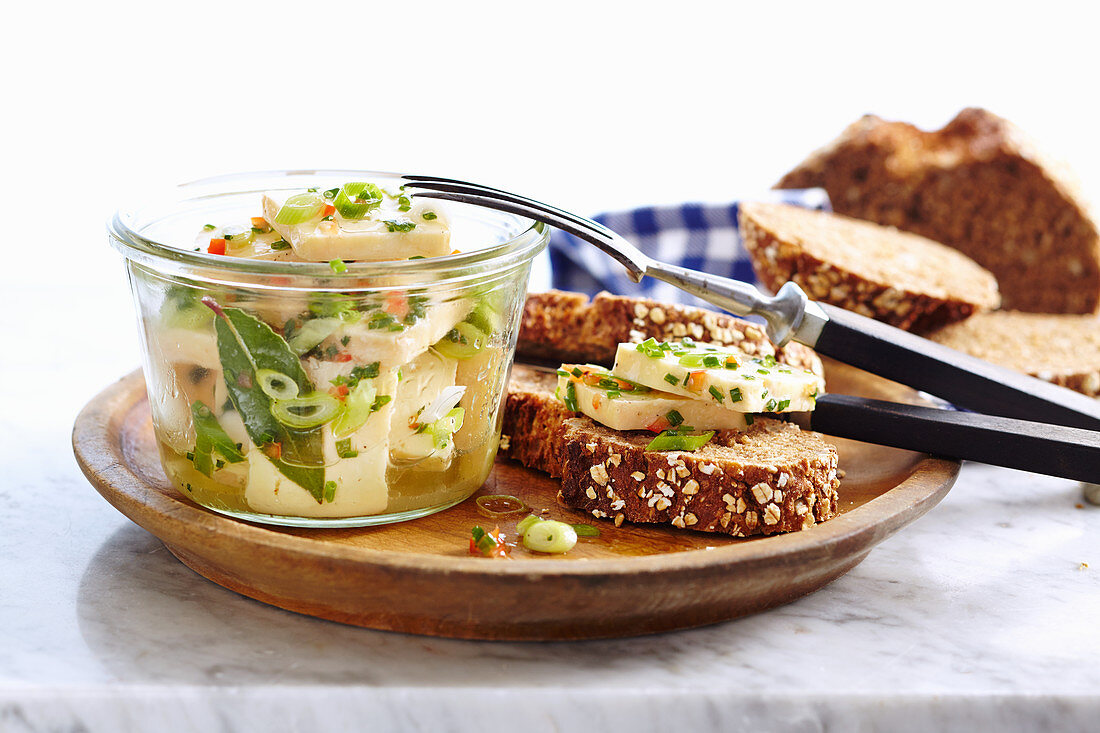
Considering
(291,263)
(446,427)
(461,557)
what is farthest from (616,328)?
(291,263)

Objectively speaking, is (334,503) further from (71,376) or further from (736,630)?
(71,376)

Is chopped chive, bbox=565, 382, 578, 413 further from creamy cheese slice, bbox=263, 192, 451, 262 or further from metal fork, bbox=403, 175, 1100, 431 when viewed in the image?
creamy cheese slice, bbox=263, 192, 451, 262

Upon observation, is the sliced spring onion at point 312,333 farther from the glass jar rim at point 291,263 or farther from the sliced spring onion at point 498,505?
the sliced spring onion at point 498,505

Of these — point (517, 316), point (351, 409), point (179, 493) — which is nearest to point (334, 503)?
point (351, 409)

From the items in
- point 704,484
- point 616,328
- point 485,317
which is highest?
point 485,317

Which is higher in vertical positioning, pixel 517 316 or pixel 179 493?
pixel 517 316

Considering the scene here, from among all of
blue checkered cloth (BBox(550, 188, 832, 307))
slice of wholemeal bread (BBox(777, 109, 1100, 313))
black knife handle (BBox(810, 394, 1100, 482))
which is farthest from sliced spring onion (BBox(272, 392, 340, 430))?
slice of wholemeal bread (BBox(777, 109, 1100, 313))

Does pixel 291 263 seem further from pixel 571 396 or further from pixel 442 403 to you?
pixel 571 396
